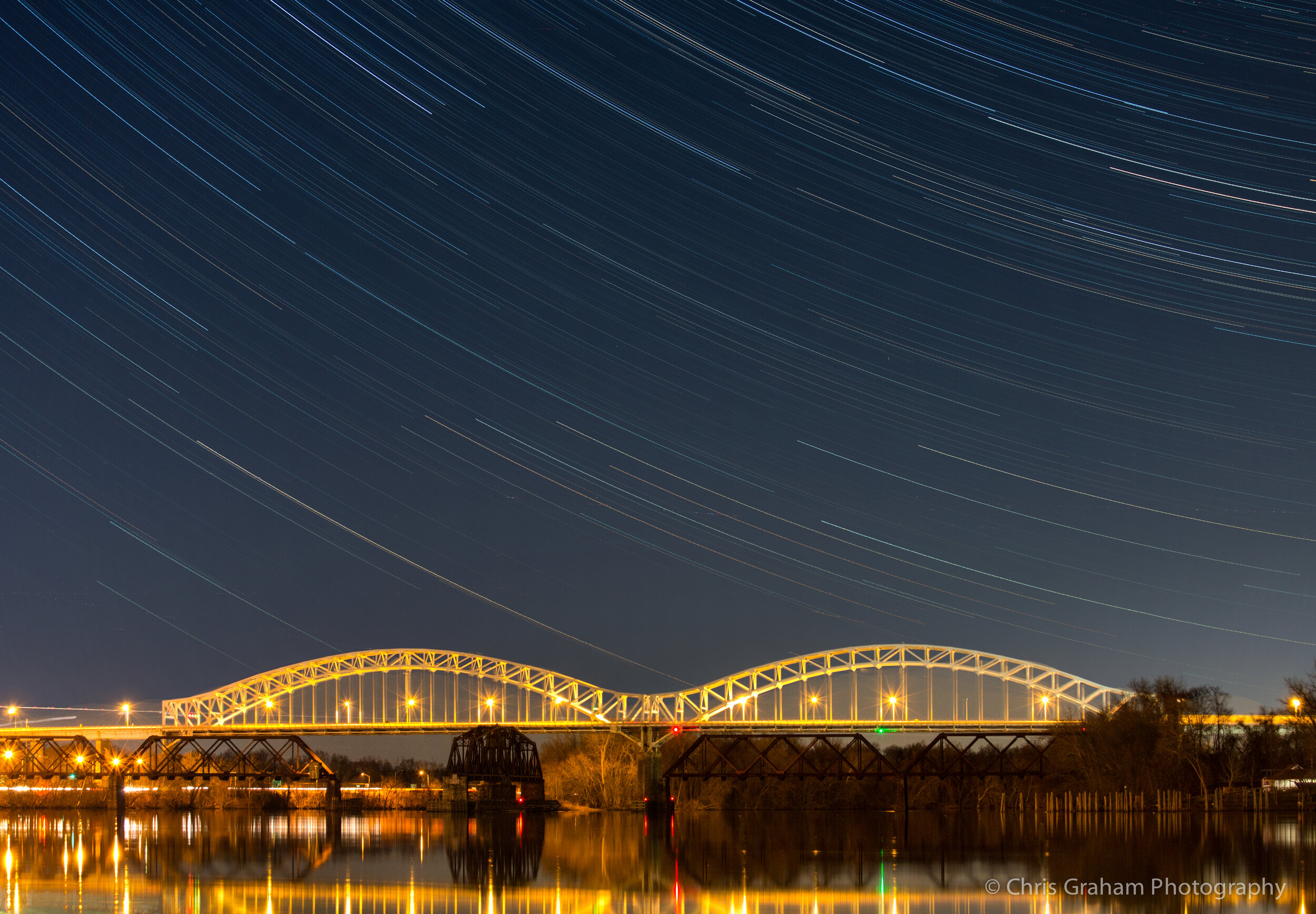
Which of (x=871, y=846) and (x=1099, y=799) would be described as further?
(x=1099, y=799)

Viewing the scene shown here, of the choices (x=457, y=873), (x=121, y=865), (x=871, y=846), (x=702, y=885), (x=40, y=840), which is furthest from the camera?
(x=40, y=840)

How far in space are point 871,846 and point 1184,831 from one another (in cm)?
1579

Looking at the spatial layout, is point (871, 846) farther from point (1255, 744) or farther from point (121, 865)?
point (1255, 744)

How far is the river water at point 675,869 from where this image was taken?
28.9 meters

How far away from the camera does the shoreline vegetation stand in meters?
87.2

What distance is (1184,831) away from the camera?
56.7 meters

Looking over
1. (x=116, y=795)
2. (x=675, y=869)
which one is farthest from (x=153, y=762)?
(x=675, y=869)

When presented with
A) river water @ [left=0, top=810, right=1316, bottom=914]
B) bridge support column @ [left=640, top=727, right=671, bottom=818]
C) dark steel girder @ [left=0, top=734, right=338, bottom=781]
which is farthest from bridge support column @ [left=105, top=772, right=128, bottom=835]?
bridge support column @ [left=640, top=727, right=671, bottom=818]

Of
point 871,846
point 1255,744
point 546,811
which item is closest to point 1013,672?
point 1255,744

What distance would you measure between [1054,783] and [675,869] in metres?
78.8

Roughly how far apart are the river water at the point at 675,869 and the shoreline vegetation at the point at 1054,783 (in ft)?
52.8

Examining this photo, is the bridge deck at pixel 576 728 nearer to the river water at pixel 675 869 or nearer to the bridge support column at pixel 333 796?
the bridge support column at pixel 333 796

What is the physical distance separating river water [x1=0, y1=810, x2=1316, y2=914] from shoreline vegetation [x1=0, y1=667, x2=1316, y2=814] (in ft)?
52.8

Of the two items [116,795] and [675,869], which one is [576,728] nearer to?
[116,795]
